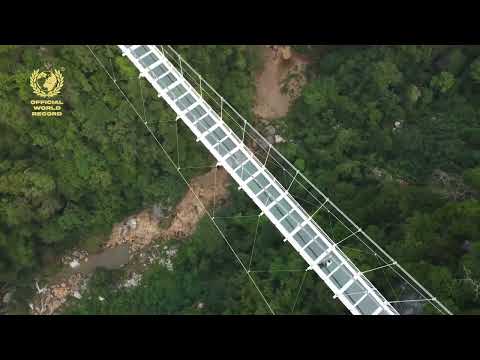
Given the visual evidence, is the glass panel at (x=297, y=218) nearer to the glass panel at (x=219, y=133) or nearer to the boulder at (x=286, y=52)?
the glass panel at (x=219, y=133)

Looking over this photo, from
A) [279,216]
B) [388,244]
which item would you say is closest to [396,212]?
[388,244]

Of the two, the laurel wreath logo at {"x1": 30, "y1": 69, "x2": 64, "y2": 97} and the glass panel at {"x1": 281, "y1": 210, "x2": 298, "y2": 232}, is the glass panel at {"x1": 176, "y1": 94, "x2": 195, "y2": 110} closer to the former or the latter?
the glass panel at {"x1": 281, "y1": 210, "x2": 298, "y2": 232}

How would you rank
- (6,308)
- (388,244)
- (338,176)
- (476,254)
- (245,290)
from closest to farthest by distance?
(476,254) < (388,244) < (245,290) < (338,176) < (6,308)

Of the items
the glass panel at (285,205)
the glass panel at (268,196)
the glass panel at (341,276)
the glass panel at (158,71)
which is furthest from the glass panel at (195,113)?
the glass panel at (341,276)

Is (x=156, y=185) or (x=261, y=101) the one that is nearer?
(x=156, y=185)

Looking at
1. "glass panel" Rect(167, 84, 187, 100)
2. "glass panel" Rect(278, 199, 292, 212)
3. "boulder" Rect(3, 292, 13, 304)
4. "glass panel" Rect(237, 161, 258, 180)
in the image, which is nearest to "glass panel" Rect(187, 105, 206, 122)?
"glass panel" Rect(167, 84, 187, 100)

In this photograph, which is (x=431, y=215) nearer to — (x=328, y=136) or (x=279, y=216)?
(x=279, y=216)

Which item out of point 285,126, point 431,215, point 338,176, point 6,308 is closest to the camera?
point 431,215
